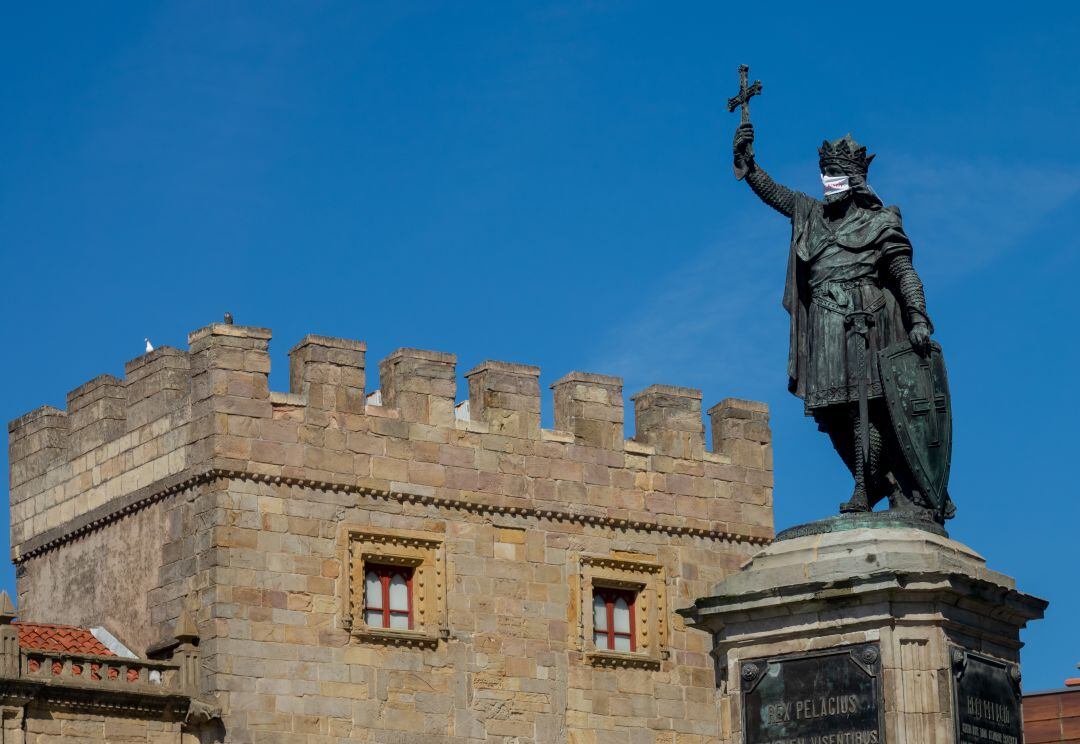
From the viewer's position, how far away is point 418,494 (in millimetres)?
41594

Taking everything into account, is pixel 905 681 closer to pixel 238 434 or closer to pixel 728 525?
pixel 238 434

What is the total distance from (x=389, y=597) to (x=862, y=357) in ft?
60.6

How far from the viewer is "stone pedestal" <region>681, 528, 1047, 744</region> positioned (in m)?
22.2

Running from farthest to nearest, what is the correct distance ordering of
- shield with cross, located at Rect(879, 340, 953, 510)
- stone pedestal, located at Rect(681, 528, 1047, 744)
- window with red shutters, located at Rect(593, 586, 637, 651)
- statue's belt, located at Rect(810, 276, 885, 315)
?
window with red shutters, located at Rect(593, 586, 637, 651) < statue's belt, located at Rect(810, 276, 885, 315) < shield with cross, located at Rect(879, 340, 953, 510) < stone pedestal, located at Rect(681, 528, 1047, 744)

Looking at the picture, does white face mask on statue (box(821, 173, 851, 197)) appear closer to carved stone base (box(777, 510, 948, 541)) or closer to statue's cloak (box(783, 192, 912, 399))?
statue's cloak (box(783, 192, 912, 399))

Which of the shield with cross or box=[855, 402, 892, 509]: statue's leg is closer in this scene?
the shield with cross

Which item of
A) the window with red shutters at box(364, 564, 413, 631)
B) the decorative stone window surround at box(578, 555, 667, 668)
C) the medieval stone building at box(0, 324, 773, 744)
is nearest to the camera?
the medieval stone building at box(0, 324, 773, 744)

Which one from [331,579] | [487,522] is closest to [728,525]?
[487,522]

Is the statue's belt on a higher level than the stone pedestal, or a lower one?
higher

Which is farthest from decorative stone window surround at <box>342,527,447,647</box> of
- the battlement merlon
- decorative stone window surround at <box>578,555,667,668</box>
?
decorative stone window surround at <box>578,555,667,668</box>

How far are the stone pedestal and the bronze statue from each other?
835 millimetres

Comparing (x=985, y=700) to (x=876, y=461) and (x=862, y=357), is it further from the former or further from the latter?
(x=862, y=357)

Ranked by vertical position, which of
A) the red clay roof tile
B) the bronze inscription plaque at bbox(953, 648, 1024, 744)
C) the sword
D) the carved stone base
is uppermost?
→ the red clay roof tile

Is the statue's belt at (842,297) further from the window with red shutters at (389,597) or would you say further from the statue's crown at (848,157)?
the window with red shutters at (389,597)
